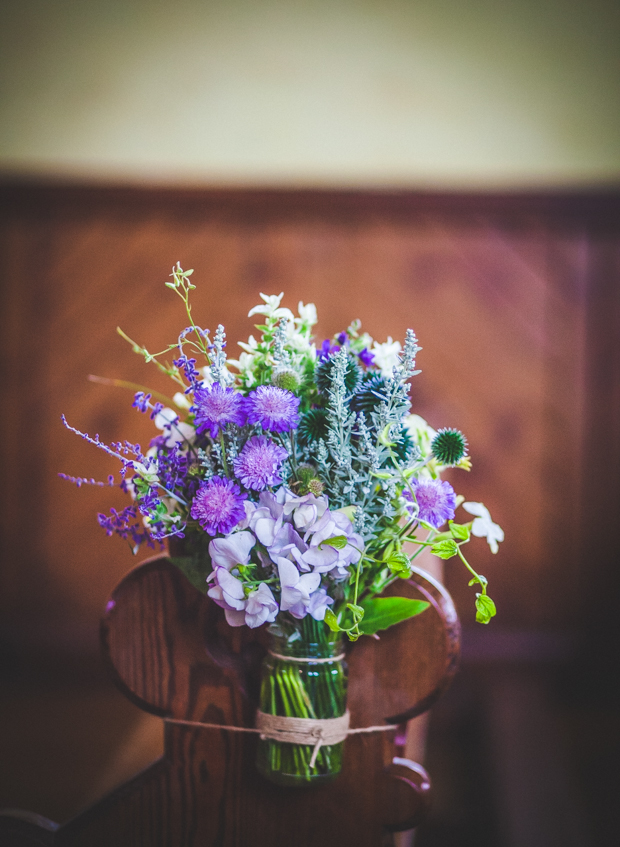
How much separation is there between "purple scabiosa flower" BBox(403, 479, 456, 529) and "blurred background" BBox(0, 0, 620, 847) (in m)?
2.03

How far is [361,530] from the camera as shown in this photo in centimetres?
60

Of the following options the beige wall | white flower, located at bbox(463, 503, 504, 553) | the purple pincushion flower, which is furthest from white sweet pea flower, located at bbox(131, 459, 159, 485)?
the beige wall

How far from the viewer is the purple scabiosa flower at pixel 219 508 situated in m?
0.55

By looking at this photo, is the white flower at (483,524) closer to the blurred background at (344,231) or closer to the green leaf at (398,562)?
the green leaf at (398,562)

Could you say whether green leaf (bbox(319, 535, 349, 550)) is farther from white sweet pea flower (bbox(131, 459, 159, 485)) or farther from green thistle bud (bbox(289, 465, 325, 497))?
white sweet pea flower (bbox(131, 459, 159, 485))

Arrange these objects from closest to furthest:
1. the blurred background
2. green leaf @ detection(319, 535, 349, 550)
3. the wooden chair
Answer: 1. green leaf @ detection(319, 535, 349, 550)
2. the wooden chair
3. the blurred background

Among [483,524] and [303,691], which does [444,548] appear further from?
[303,691]

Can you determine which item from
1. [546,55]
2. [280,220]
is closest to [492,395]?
[280,220]

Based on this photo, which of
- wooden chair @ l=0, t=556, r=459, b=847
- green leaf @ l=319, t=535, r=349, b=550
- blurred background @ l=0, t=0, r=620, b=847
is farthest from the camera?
blurred background @ l=0, t=0, r=620, b=847

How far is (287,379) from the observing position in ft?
2.02

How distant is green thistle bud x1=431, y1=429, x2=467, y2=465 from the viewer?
0.61 m

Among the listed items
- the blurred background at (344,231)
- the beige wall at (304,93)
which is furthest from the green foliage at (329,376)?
the beige wall at (304,93)

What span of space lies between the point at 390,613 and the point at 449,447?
0.61ft

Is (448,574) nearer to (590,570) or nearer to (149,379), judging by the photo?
(590,570)
